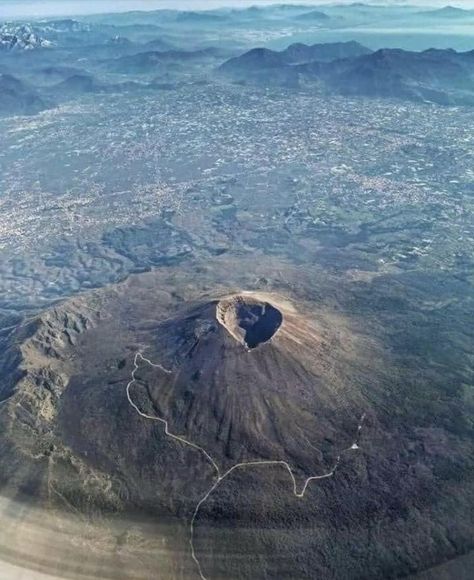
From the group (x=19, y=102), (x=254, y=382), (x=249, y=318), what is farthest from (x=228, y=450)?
(x=19, y=102)

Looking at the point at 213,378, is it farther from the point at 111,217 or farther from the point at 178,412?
the point at 111,217

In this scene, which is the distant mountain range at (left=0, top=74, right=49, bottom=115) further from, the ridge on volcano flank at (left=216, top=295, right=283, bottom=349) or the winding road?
the winding road

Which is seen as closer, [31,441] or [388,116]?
[31,441]

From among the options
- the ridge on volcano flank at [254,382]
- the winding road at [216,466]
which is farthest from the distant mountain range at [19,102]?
the winding road at [216,466]

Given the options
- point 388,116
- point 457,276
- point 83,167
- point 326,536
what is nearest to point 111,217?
point 83,167

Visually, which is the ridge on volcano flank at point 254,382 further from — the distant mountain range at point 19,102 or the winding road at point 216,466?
the distant mountain range at point 19,102

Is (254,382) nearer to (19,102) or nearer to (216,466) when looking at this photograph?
(216,466)
